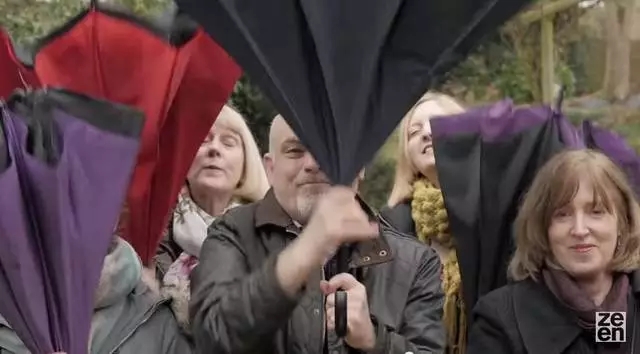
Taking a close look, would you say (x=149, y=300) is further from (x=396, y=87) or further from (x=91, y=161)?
(x=396, y=87)

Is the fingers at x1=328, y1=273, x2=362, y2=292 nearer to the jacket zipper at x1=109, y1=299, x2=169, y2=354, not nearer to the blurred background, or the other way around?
the jacket zipper at x1=109, y1=299, x2=169, y2=354

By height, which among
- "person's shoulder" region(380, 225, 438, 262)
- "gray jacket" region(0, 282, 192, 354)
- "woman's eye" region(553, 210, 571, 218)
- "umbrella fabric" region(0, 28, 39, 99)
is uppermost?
"umbrella fabric" region(0, 28, 39, 99)

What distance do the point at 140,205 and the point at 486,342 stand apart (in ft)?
2.67

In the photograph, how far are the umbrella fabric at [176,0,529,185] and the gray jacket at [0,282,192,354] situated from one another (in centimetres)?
56

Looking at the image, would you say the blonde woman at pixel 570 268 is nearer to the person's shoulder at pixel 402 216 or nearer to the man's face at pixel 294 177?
the man's face at pixel 294 177

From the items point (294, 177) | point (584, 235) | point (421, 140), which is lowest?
point (584, 235)

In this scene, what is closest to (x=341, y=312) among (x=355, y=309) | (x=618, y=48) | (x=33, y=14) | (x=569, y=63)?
(x=355, y=309)

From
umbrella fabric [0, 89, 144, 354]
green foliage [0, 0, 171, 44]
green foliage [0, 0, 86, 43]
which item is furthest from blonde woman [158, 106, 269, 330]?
green foliage [0, 0, 86, 43]

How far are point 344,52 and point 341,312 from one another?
0.46m

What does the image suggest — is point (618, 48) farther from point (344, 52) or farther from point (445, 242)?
point (344, 52)

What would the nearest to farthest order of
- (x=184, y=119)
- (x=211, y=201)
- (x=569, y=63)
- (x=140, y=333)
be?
(x=140, y=333)
(x=184, y=119)
(x=211, y=201)
(x=569, y=63)

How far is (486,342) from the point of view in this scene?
245 centimetres

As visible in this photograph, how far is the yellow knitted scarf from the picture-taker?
299 centimetres

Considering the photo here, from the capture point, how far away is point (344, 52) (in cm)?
198
